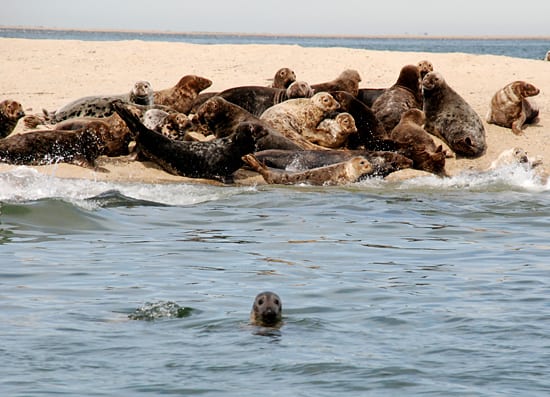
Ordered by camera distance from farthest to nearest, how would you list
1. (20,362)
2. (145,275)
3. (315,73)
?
(315,73), (145,275), (20,362)

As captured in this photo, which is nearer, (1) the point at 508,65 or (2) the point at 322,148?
(2) the point at 322,148

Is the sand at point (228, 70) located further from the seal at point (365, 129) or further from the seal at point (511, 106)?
the seal at point (365, 129)

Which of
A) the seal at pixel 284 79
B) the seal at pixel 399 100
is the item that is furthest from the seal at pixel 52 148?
the seal at pixel 284 79

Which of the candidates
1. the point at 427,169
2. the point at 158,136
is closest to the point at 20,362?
the point at 158,136

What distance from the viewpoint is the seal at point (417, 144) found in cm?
1261

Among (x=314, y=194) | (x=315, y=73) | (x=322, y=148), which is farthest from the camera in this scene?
(x=315, y=73)

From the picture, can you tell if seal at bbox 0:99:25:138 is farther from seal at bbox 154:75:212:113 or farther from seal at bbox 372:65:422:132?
seal at bbox 372:65:422:132

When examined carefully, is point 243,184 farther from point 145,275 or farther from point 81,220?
point 145,275

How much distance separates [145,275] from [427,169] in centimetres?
558

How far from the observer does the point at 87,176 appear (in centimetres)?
1197

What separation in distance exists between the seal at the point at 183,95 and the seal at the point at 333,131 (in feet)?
7.26

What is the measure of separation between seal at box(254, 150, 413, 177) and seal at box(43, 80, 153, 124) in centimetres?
261

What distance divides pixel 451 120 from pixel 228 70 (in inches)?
271

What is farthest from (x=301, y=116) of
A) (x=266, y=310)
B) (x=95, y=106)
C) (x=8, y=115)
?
(x=266, y=310)
